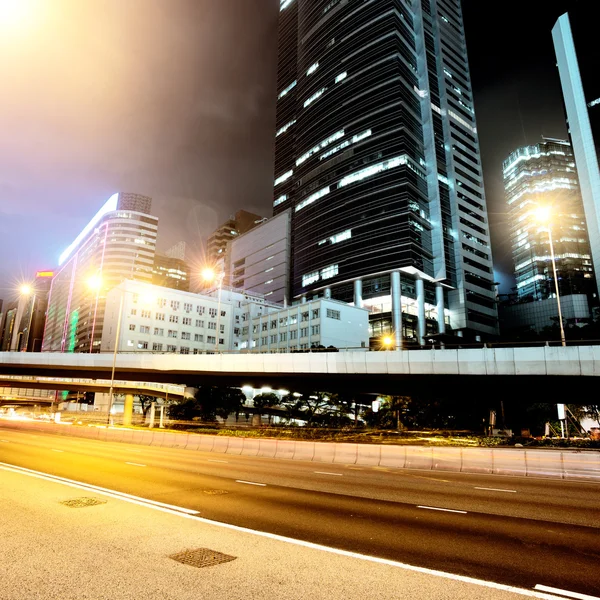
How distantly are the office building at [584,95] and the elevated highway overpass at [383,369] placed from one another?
99.3 m

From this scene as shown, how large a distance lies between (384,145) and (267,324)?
6262cm

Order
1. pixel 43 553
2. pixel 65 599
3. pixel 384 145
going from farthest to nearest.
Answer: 1. pixel 384 145
2. pixel 43 553
3. pixel 65 599

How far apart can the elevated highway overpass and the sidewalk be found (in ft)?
89.8

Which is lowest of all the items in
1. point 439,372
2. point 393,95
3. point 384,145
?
point 439,372

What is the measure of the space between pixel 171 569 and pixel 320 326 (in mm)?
98875

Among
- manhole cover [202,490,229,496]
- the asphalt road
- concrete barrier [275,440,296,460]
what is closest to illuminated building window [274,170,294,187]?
concrete barrier [275,440,296,460]

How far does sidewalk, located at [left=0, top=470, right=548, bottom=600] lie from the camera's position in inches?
199

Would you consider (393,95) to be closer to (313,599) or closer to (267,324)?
(267,324)

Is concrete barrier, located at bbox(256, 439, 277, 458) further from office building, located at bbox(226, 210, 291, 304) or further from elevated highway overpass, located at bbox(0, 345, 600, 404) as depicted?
office building, located at bbox(226, 210, 291, 304)

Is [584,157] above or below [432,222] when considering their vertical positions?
above

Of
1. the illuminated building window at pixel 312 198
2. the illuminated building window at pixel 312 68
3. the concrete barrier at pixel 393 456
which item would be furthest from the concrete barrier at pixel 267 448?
the illuminated building window at pixel 312 68

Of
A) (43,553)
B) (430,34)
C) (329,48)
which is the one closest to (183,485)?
(43,553)

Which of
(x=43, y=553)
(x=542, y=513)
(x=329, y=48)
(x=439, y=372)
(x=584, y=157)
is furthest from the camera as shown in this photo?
(x=329, y=48)

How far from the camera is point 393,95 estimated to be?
125500 millimetres
